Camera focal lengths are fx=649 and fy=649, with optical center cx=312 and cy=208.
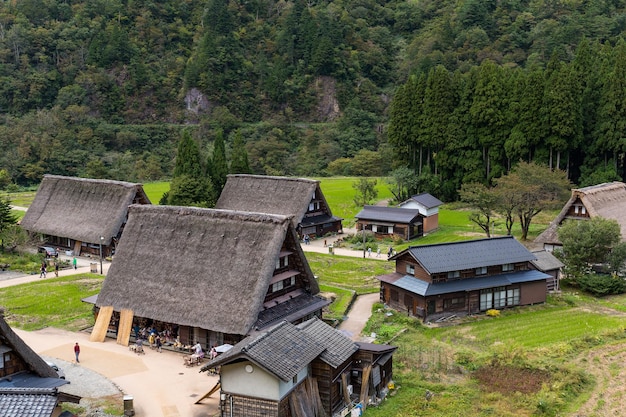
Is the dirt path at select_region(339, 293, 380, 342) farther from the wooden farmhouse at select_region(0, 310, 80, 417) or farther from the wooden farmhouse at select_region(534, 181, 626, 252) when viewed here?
the wooden farmhouse at select_region(534, 181, 626, 252)

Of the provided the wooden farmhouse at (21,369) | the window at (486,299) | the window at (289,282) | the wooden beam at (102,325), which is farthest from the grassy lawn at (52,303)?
the window at (486,299)

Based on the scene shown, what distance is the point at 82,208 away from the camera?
46.2 meters

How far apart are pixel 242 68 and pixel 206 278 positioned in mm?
75283

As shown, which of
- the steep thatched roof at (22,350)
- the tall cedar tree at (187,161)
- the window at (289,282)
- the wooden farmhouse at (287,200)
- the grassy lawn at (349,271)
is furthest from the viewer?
the tall cedar tree at (187,161)

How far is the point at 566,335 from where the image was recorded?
95.9ft

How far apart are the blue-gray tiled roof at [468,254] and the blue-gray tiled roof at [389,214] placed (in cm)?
1469

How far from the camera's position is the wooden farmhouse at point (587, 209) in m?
40.5

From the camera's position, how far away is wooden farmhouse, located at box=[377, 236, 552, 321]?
1249 inches

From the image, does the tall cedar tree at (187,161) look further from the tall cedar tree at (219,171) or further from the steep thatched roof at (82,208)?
the steep thatched roof at (82,208)

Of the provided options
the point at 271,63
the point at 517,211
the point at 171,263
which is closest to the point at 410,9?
the point at 271,63

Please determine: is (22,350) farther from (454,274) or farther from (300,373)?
(454,274)

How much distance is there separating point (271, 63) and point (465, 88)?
47.6 meters

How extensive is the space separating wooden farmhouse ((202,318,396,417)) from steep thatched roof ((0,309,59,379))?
516cm

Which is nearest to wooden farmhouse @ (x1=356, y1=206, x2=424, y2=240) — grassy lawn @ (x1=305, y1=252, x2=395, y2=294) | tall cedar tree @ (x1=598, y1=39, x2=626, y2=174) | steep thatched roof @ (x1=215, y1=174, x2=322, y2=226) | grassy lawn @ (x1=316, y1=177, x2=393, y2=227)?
steep thatched roof @ (x1=215, y1=174, x2=322, y2=226)
